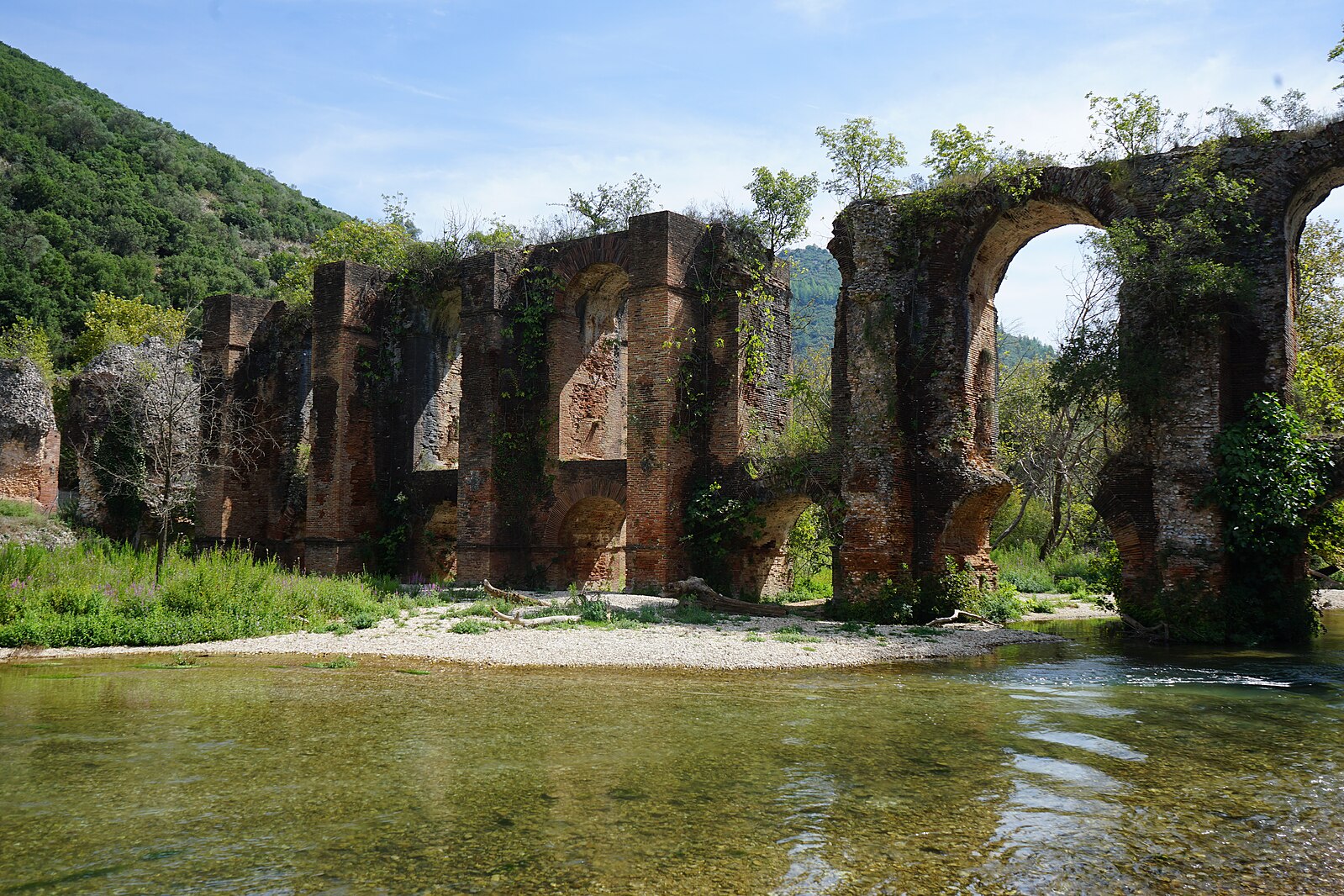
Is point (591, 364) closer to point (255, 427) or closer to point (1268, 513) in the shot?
point (255, 427)

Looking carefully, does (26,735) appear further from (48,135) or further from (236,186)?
(236,186)

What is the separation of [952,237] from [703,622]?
709 cm

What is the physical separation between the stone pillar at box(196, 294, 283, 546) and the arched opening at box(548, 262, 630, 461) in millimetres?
9077

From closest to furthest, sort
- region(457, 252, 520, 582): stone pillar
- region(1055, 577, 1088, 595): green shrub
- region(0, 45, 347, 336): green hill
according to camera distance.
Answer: region(457, 252, 520, 582): stone pillar, region(1055, 577, 1088, 595): green shrub, region(0, 45, 347, 336): green hill

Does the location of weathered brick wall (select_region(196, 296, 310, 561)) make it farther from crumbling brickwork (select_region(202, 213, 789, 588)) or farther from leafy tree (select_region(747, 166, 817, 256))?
leafy tree (select_region(747, 166, 817, 256))

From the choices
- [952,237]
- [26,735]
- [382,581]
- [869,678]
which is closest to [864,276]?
[952,237]

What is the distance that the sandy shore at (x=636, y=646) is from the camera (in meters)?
11.1

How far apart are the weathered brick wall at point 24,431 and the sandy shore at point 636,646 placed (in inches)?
647

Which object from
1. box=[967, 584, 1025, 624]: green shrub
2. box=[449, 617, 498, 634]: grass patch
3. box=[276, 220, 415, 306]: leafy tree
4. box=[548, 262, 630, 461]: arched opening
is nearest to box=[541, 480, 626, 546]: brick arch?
box=[548, 262, 630, 461]: arched opening

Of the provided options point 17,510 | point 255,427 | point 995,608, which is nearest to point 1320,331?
point 995,608

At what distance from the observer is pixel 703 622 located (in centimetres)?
1440

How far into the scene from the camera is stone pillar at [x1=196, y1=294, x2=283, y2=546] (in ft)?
81.8

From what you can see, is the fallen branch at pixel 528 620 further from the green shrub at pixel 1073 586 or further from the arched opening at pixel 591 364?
the green shrub at pixel 1073 586

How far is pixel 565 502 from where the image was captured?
2012 cm
